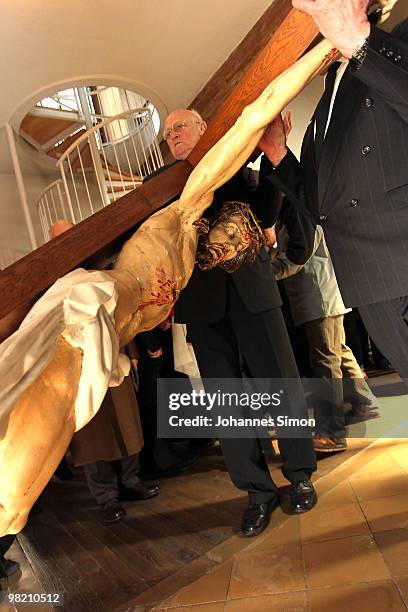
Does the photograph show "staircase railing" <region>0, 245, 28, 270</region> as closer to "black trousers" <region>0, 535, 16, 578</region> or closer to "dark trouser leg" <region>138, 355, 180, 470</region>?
"dark trouser leg" <region>138, 355, 180, 470</region>

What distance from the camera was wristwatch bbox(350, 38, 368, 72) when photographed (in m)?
0.86

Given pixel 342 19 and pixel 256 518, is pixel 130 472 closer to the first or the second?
pixel 256 518

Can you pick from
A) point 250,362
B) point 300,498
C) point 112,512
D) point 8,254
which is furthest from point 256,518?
point 8,254

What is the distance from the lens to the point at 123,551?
1.65 metres

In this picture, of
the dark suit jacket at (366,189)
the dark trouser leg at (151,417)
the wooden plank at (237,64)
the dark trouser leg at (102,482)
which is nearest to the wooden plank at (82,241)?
the dark suit jacket at (366,189)

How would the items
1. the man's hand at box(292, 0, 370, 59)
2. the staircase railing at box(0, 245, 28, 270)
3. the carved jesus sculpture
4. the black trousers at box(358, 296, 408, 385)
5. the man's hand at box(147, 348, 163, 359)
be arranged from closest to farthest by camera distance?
the carved jesus sculpture, the man's hand at box(292, 0, 370, 59), the black trousers at box(358, 296, 408, 385), the man's hand at box(147, 348, 163, 359), the staircase railing at box(0, 245, 28, 270)

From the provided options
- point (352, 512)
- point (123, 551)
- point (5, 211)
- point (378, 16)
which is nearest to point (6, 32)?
point (5, 211)

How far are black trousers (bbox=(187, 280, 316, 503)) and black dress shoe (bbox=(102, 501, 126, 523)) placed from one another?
1.86 ft

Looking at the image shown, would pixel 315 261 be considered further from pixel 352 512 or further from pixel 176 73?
pixel 176 73

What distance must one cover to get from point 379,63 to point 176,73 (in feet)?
9.27

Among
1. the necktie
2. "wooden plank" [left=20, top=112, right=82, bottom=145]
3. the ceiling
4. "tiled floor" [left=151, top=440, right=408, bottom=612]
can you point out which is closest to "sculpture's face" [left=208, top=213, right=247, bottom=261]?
the necktie

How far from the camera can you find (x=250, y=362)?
1.62 meters

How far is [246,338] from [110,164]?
3333 mm

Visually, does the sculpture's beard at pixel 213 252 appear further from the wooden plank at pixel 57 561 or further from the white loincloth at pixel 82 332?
the wooden plank at pixel 57 561
